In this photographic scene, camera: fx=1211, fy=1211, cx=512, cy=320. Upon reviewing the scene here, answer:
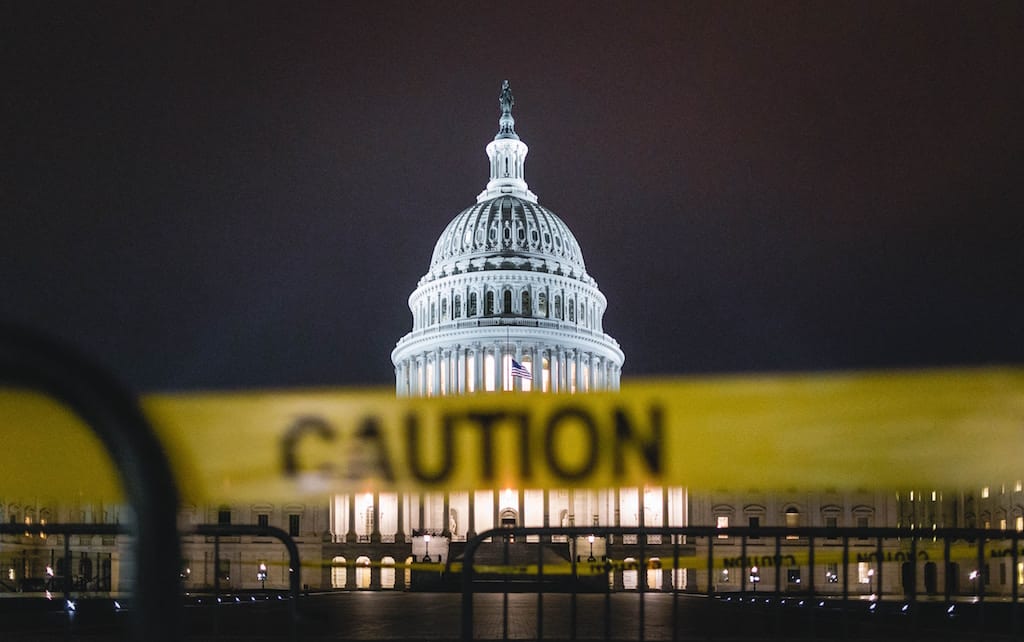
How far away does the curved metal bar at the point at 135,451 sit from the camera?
8.44 feet

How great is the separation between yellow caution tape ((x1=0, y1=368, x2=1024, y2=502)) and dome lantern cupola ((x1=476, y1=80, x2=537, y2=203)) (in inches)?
4515

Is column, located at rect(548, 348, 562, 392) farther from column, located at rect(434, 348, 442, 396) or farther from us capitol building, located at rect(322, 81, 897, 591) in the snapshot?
column, located at rect(434, 348, 442, 396)

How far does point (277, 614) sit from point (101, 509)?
1849 centimetres

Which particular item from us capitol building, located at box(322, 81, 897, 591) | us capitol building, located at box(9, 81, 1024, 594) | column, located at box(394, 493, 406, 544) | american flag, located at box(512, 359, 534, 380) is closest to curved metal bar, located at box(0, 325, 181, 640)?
us capitol building, located at box(9, 81, 1024, 594)

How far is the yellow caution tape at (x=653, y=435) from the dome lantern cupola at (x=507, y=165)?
376 ft

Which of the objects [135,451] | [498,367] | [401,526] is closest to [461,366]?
[498,367]

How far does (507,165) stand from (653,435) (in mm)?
122522

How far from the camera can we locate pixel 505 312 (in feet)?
381

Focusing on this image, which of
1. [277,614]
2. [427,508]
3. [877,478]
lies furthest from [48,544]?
[427,508]

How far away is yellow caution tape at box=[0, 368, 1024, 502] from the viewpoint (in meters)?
14.3

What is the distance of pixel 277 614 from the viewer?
106 feet

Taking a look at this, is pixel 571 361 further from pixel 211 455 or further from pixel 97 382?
pixel 97 382

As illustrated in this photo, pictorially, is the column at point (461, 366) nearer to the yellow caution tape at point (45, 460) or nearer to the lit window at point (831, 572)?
the lit window at point (831, 572)

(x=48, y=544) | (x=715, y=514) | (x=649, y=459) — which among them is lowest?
(x=715, y=514)
